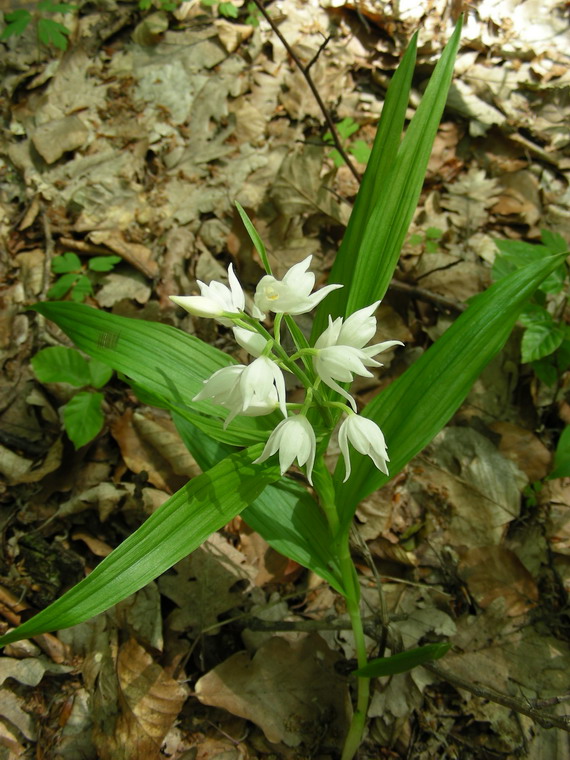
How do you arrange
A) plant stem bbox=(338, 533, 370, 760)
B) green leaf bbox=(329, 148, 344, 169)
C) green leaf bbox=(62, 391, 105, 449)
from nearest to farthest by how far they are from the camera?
plant stem bbox=(338, 533, 370, 760)
green leaf bbox=(62, 391, 105, 449)
green leaf bbox=(329, 148, 344, 169)

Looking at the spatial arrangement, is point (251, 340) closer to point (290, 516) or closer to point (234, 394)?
point (234, 394)

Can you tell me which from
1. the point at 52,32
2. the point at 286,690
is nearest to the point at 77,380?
the point at 286,690

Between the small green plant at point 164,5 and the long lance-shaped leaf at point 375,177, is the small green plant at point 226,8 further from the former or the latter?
the long lance-shaped leaf at point 375,177

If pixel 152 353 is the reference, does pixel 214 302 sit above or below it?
above

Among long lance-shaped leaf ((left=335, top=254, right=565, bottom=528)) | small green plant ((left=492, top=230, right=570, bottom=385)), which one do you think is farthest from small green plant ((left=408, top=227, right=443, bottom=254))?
long lance-shaped leaf ((left=335, top=254, right=565, bottom=528))

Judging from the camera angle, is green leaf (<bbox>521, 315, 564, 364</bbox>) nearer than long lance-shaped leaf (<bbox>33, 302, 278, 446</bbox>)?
No

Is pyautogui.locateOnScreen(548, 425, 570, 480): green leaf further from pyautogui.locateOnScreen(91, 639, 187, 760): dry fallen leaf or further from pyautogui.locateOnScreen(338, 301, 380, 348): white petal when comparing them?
pyautogui.locateOnScreen(91, 639, 187, 760): dry fallen leaf

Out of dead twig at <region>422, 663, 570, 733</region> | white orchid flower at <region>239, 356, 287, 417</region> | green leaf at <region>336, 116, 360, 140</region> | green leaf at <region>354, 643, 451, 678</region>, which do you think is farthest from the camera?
green leaf at <region>336, 116, 360, 140</region>
